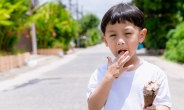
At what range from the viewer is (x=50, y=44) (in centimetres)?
2553

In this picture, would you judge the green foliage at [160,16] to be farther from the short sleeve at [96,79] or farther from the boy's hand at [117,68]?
the boy's hand at [117,68]

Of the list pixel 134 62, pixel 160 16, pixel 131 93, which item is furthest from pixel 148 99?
pixel 160 16

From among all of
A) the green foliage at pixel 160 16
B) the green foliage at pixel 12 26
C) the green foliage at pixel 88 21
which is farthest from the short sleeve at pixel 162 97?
the green foliage at pixel 88 21

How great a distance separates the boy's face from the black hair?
0.02 meters

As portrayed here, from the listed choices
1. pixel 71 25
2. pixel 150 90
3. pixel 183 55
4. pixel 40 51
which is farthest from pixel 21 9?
pixel 71 25

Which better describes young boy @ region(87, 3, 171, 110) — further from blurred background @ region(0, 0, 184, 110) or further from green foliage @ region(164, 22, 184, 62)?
green foliage @ region(164, 22, 184, 62)

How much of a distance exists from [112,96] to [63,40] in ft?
84.7

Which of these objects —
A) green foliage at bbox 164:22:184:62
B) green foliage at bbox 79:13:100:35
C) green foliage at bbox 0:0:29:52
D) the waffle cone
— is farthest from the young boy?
green foliage at bbox 79:13:100:35

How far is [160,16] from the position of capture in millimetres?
21328

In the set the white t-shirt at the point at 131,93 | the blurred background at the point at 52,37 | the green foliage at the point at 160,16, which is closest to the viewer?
the white t-shirt at the point at 131,93

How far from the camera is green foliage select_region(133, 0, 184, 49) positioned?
19.9 metres

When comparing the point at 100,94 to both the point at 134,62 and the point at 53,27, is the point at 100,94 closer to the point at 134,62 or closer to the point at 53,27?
the point at 134,62

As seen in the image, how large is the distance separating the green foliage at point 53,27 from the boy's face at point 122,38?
21.5m

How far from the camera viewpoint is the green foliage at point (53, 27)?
24109 mm
